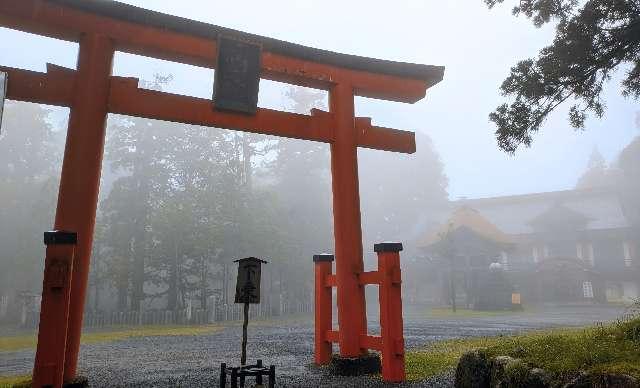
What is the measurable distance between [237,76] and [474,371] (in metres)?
4.72

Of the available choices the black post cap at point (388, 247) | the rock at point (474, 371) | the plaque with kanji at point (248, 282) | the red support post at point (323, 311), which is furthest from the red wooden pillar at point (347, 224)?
the rock at point (474, 371)

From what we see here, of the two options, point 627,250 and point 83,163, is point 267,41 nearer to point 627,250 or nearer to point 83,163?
point 83,163

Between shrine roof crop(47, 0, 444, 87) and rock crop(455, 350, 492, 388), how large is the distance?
4.49m

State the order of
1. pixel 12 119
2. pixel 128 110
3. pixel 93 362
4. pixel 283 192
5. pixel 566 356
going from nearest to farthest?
1. pixel 566 356
2. pixel 128 110
3. pixel 93 362
4. pixel 12 119
5. pixel 283 192

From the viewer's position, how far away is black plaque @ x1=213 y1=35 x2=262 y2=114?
6.10m

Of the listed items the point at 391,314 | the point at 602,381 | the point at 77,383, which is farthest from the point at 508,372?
the point at 77,383

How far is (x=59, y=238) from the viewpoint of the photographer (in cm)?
443

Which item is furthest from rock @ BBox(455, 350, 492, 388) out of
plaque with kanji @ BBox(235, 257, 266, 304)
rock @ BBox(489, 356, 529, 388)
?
plaque with kanji @ BBox(235, 257, 266, 304)

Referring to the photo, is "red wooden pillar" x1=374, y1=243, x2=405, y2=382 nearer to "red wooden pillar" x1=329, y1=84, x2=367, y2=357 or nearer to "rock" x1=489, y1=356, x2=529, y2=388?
"red wooden pillar" x1=329, y1=84, x2=367, y2=357

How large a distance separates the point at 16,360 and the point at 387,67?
1018 cm

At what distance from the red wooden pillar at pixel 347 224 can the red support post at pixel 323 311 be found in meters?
0.58

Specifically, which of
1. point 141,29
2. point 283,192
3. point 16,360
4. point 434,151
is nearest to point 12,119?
point 283,192

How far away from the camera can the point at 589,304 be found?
28.9 m

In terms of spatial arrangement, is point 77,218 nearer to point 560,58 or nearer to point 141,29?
point 141,29
